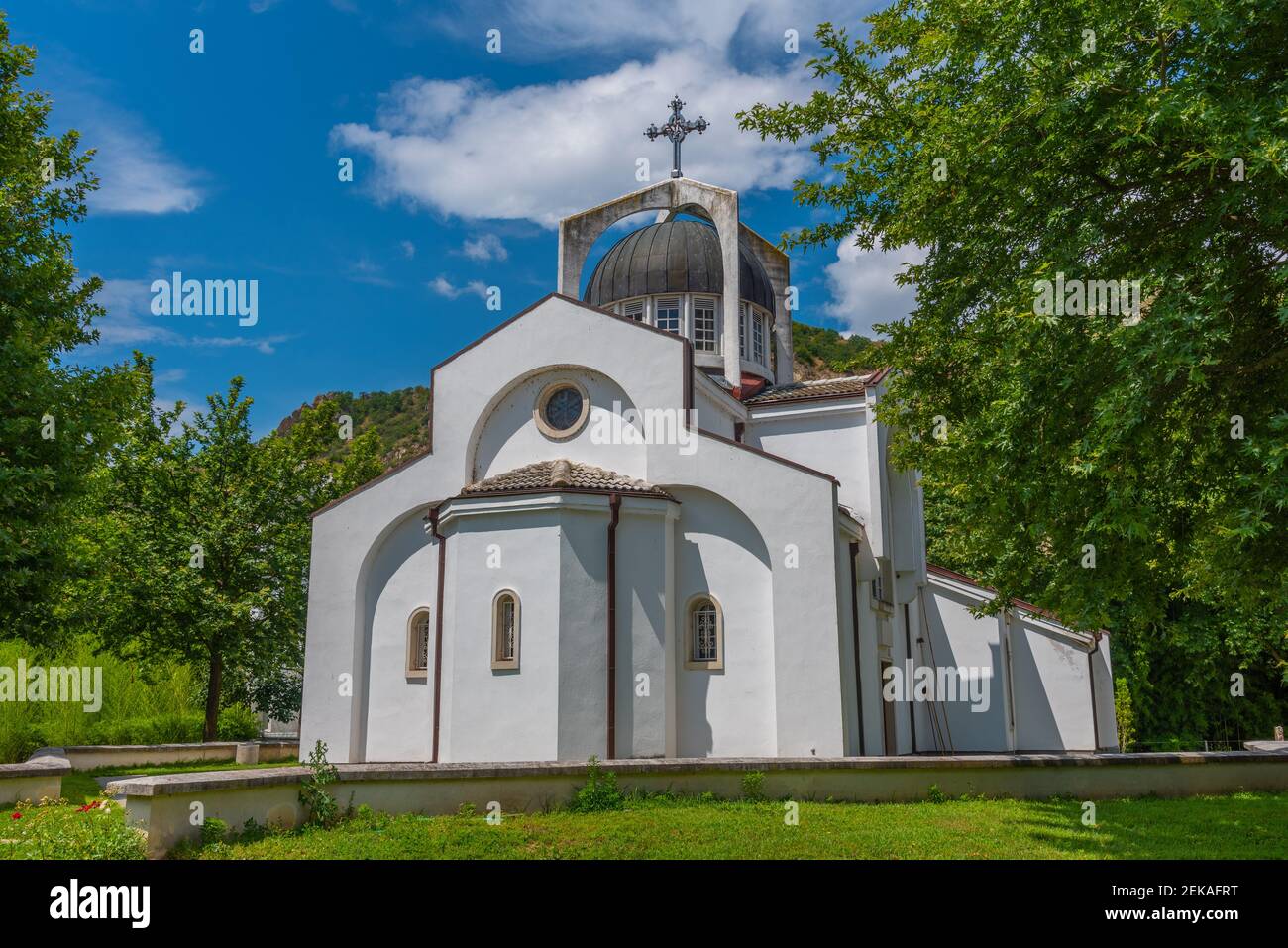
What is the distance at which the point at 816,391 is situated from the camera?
76.3 ft

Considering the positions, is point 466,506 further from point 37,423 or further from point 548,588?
point 37,423

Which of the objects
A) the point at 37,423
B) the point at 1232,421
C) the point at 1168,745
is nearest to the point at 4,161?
the point at 37,423

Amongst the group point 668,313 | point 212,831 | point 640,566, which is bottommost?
point 212,831

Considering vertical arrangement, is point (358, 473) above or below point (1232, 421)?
above

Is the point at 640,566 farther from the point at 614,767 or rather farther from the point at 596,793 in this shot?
the point at 596,793

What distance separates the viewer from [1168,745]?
32.2 m

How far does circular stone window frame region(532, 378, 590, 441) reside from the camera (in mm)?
19734

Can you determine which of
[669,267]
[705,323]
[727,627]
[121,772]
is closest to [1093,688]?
[727,627]

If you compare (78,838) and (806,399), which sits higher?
(806,399)

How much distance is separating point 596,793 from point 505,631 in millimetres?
4687

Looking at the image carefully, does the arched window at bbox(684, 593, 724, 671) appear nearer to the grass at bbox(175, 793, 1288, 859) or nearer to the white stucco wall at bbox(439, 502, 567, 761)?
the white stucco wall at bbox(439, 502, 567, 761)

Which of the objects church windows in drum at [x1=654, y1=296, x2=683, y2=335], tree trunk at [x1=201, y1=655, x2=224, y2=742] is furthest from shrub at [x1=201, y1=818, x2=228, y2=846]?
church windows in drum at [x1=654, y1=296, x2=683, y2=335]
